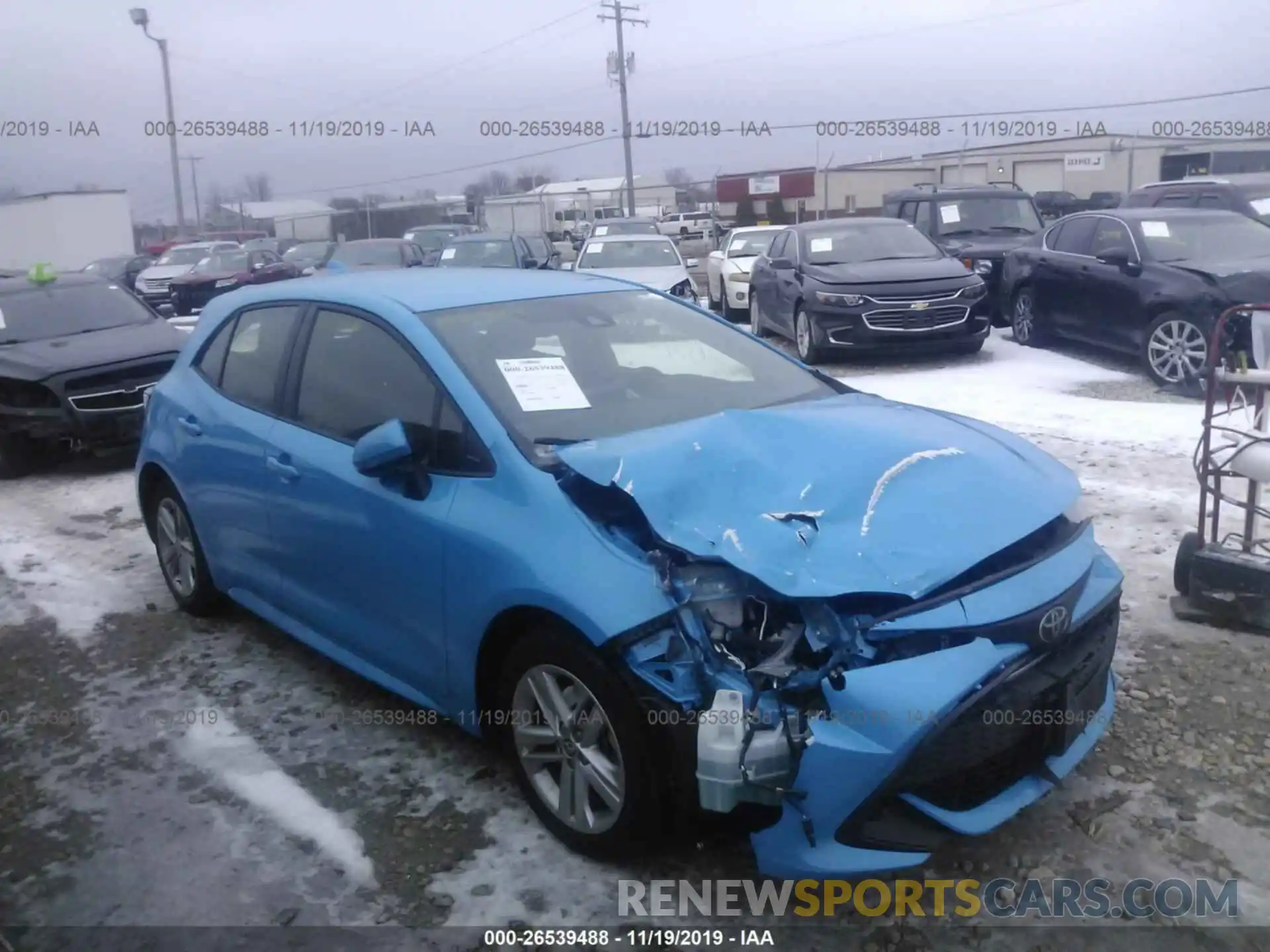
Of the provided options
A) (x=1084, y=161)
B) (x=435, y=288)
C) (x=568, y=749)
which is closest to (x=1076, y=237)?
(x=435, y=288)

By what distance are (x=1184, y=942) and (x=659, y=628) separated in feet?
5.12

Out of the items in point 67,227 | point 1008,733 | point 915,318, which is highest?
point 67,227

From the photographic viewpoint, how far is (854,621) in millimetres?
2887

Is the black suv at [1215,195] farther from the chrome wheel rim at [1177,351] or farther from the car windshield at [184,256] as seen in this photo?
the car windshield at [184,256]

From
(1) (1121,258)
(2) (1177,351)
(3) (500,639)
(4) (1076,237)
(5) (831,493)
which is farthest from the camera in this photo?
(4) (1076,237)

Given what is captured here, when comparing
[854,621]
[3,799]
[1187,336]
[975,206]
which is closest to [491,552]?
[854,621]

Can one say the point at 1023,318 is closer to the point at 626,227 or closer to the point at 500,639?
the point at 500,639

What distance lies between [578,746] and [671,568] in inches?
24.3

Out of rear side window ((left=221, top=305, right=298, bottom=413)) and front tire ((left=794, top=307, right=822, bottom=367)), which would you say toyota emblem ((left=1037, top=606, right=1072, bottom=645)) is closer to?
rear side window ((left=221, top=305, right=298, bottom=413))

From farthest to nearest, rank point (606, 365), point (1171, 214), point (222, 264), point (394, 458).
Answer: point (222, 264)
point (1171, 214)
point (606, 365)
point (394, 458)

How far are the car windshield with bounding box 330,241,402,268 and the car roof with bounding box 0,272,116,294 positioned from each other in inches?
373

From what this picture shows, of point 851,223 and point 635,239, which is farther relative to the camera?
point 635,239

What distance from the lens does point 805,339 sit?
11.8 meters

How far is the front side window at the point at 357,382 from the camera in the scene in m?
3.86
